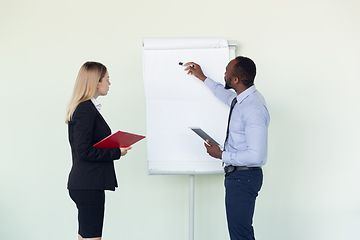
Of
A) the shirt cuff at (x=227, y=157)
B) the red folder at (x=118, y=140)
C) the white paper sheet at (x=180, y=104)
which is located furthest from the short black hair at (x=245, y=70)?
the red folder at (x=118, y=140)

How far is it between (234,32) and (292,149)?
1.05m

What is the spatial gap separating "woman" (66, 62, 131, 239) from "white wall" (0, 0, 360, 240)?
0.81 meters

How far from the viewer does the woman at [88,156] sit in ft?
5.87

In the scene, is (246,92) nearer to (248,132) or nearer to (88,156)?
(248,132)

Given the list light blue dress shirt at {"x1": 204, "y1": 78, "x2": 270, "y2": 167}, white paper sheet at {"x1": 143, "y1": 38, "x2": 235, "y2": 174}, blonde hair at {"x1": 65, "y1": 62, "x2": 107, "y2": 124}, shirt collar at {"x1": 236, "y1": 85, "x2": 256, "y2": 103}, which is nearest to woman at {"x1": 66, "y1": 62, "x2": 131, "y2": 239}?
blonde hair at {"x1": 65, "y1": 62, "x2": 107, "y2": 124}

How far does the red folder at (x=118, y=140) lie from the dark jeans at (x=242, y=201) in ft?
1.98

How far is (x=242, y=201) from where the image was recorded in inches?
74.0

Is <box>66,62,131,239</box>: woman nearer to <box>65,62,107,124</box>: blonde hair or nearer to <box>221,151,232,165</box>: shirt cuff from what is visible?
<box>65,62,107,124</box>: blonde hair

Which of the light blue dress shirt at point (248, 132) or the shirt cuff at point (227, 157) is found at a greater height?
the light blue dress shirt at point (248, 132)

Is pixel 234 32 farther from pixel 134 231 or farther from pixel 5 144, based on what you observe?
pixel 5 144

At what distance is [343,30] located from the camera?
8.86 feet

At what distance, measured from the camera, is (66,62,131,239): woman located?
179 centimetres

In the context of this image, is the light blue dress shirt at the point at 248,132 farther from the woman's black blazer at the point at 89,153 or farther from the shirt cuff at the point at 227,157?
the woman's black blazer at the point at 89,153

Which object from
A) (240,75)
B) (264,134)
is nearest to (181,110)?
(240,75)
